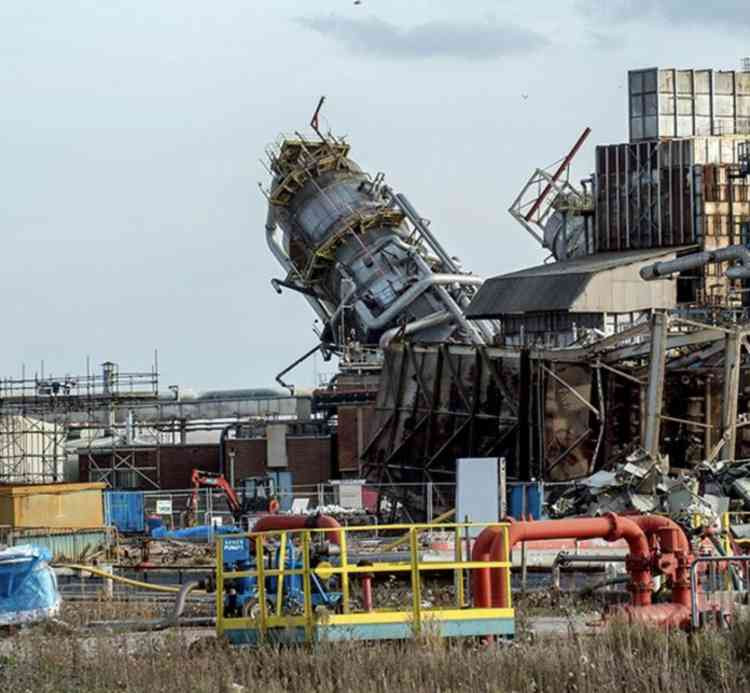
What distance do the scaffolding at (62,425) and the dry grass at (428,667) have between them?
58.7 metres

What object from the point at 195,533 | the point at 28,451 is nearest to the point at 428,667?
the point at 195,533

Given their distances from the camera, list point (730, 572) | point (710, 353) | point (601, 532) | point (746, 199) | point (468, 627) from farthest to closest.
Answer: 1. point (746, 199)
2. point (710, 353)
3. point (730, 572)
4. point (601, 532)
5. point (468, 627)

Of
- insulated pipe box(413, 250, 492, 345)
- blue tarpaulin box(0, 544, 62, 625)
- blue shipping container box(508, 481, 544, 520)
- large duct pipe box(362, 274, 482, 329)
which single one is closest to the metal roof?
insulated pipe box(413, 250, 492, 345)

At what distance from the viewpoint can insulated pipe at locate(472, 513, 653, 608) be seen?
914 inches

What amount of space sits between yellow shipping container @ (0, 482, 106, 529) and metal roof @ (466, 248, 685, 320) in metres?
23.4

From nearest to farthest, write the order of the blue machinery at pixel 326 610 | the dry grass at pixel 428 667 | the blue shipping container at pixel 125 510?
the dry grass at pixel 428 667, the blue machinery at pixel 326 610, the blue shipping container at pixel 125 510

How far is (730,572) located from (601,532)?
280 centimetres

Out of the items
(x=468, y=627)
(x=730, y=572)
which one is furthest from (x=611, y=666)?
(x=730, y=572)

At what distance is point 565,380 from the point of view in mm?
58625

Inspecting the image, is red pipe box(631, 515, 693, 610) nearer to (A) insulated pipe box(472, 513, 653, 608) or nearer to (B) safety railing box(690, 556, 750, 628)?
(A) insulated pipe box(472, 513, 653, 608)

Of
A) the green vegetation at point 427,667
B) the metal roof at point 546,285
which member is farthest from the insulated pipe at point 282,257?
the green vegetation at point 427,667

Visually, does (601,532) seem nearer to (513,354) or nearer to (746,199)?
(513,354)

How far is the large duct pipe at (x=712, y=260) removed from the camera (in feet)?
203

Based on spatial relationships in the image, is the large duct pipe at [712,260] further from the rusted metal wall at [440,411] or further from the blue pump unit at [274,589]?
the blue pump unit at [274,589]
